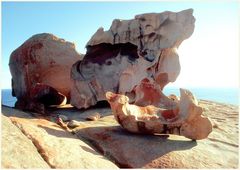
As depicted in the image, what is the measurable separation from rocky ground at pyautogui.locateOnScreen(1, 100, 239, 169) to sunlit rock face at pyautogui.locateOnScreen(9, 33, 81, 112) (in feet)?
7.24

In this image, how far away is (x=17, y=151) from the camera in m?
2.95

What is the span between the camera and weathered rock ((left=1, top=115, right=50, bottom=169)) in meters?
2.79

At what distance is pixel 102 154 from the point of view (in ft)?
13.4

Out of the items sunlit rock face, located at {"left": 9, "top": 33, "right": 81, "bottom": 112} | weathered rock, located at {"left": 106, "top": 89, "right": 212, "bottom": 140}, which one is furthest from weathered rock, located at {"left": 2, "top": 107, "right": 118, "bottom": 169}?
sunlit rock face, located at {"left": 9, "top": 33, "right": 81, "bottom": 112}

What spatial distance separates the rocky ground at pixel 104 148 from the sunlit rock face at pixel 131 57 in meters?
2.01

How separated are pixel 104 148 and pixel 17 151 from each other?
150cm

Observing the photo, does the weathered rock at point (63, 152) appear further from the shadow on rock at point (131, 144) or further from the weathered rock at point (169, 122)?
the weathered rock at point (169, 122)

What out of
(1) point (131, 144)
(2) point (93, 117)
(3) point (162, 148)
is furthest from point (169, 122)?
(2) point (93, 117)

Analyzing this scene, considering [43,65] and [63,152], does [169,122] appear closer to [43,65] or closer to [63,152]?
[63,152]

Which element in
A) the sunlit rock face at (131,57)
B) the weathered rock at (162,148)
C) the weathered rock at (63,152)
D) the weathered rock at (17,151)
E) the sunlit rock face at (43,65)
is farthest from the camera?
the sunlit rock face at (43,65)

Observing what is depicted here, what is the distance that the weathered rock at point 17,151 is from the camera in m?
2.79

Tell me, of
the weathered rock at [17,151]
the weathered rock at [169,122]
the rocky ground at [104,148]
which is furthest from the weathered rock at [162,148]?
the weathered rock at [17,151]

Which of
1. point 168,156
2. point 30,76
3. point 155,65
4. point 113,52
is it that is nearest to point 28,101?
point 30,76

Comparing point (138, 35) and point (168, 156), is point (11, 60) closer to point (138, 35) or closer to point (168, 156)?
point (138, 35)
